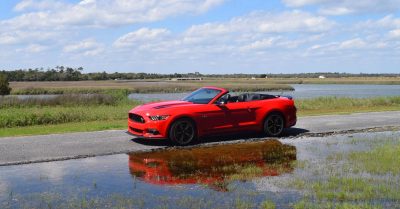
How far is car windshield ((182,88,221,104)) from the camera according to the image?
1250cm

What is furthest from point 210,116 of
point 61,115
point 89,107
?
point 89,107

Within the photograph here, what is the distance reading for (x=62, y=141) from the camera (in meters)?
12.3

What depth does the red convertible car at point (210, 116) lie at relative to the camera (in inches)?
460

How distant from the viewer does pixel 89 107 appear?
28922 millimetres

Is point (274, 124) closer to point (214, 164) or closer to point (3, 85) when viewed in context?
point (214, 164)

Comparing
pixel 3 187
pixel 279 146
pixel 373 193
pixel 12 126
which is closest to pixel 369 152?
pixel 279 146

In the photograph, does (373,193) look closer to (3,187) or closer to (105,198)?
(105,198)

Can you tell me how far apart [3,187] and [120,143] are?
4.71m

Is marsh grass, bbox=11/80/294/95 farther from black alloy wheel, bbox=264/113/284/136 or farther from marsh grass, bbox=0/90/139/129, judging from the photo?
black alloy wheel, bbox=264/113/284/136

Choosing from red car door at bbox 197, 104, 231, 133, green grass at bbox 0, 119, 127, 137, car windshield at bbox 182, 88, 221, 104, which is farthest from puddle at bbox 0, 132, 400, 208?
green grass at bbox 0, 119, 127, 137

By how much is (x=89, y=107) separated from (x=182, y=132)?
18139 millimetres

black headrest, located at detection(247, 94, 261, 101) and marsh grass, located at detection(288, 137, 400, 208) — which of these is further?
black headrest, located at detection(247, 94, 261, 101)

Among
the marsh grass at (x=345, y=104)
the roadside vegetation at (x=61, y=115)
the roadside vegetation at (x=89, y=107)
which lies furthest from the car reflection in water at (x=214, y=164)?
the marsh grass at (x=345, y=104)

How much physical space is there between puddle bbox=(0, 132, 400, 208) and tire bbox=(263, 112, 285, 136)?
186 centimetres
